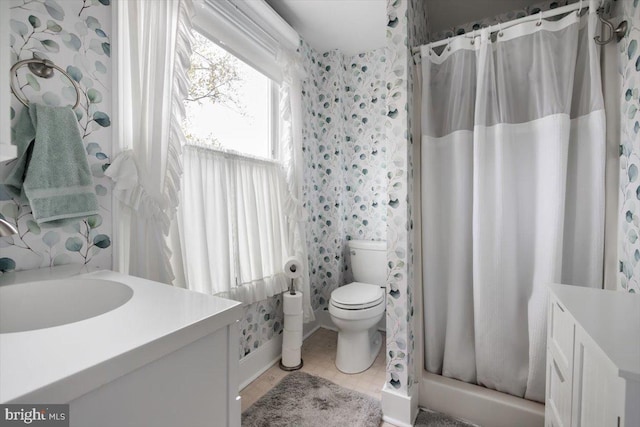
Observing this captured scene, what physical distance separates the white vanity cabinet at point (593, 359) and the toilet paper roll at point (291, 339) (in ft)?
4.51

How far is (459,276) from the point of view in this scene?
1.62 metres

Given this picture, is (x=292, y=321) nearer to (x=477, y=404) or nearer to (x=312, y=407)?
(x=312, y=407)

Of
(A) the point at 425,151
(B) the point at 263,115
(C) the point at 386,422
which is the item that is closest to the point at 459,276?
(A) the point at 425,151

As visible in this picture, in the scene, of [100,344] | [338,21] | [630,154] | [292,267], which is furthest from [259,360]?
[338,21]

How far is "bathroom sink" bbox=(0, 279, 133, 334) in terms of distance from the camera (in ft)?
2.51

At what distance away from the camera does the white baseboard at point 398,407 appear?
1.47m

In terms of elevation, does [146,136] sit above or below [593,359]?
above

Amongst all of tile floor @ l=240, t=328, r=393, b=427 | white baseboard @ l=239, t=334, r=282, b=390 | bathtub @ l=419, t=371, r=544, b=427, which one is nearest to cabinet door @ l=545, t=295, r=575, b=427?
bathtub @ l=419, t=371, r=544, b=427

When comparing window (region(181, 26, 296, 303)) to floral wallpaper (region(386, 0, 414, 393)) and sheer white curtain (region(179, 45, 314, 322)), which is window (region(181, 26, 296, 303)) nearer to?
sheer white curtain (region(179, 45, 314, 322))

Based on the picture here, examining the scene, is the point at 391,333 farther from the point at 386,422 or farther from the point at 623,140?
the point at 623,140

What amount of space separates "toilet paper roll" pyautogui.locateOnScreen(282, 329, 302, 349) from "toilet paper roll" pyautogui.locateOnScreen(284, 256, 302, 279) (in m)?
0.39

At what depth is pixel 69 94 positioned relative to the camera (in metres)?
0.99

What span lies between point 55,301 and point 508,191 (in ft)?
6.38

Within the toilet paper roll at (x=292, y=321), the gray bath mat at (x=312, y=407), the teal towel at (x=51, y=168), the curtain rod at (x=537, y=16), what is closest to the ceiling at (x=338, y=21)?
the curtain rod at (x=537, y=16)
